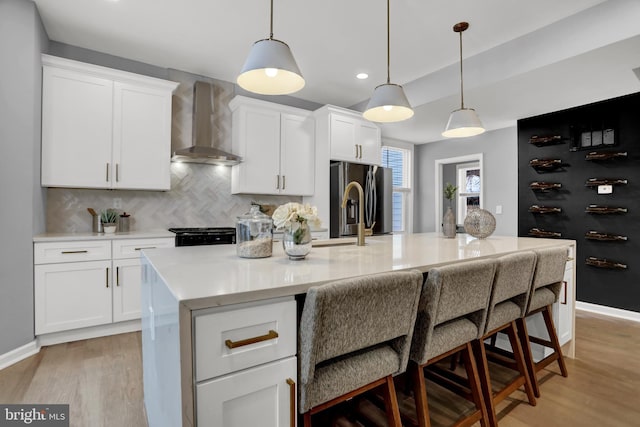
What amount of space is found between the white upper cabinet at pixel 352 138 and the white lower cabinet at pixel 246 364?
342 cm

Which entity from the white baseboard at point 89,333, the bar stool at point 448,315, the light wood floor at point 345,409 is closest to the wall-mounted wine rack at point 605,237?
the light wood floor at point 345,409

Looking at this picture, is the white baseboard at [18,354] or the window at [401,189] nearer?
the white baseboard at [18,354]

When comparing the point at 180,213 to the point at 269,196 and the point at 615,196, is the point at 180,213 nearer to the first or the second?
the point at 269,196

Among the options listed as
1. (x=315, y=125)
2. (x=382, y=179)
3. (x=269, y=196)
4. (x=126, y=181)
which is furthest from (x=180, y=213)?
(x=382, y=179)

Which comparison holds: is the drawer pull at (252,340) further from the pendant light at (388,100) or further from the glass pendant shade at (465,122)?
the glass pendant shade at (465,122)

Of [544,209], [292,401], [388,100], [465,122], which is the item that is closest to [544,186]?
[544,209]

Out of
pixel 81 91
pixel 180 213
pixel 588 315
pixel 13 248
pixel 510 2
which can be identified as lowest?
pixel 588 315

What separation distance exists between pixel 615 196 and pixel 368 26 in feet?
10.9

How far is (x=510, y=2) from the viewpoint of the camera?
2.57 meters

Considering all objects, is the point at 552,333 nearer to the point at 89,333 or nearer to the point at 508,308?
the point at 508,308

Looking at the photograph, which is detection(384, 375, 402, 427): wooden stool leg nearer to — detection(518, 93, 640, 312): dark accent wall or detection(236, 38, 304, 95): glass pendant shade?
detection(236, 38, 304, 95): glass pendant shade

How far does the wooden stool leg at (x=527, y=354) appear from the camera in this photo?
205cm

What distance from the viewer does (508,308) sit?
186 cm

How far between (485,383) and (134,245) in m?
2.95
